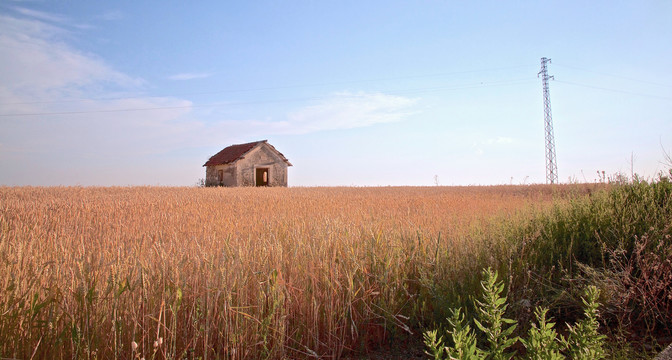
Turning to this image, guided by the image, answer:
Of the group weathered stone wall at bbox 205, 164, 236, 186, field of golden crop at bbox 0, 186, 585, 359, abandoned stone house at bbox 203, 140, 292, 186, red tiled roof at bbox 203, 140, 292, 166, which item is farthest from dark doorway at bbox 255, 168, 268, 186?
field of golden crop at bbox 0, 186, 585, 359

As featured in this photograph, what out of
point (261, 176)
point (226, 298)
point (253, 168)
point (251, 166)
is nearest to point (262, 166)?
point (253, 168)

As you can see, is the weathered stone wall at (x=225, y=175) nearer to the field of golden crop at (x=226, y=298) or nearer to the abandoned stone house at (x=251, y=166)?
the abandoned stone house at (x=251, y=166)

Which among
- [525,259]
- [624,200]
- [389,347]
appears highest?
[624,200]

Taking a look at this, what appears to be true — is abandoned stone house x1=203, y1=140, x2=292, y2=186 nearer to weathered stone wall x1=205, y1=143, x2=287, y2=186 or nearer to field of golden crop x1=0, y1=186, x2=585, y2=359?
weathered stone wall x1=205, y1=143, x2=287, y2=186

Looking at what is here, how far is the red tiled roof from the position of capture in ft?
97.4

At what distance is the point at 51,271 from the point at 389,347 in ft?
10.2

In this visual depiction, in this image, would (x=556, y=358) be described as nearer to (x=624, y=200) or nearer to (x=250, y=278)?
(x=250, y=278)

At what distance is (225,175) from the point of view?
101 ft

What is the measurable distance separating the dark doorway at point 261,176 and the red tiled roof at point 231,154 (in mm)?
1804

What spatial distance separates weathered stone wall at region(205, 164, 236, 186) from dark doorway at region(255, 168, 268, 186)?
7.19 ft

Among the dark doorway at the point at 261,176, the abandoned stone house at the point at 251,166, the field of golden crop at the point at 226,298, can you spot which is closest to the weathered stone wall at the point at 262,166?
the abandoned stone house at the point at 251,166

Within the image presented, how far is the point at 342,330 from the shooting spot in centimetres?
372

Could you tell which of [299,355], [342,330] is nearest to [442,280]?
[342,330]

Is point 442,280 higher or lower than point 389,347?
higher
